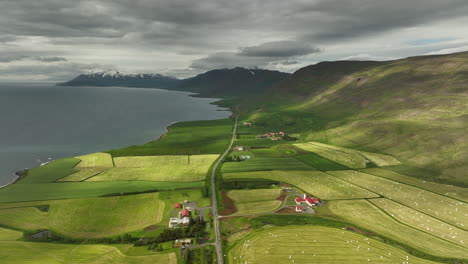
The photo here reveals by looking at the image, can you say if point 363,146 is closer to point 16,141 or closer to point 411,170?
point 411,170

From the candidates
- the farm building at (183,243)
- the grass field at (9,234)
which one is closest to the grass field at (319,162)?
the farm building at (183,243)

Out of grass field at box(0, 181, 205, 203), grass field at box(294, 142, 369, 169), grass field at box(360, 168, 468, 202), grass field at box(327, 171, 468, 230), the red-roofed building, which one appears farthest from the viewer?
grass field at box(294, 142, 369, 169)

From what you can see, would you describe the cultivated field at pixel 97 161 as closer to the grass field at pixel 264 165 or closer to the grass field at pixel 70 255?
the grass field at pixel 264 165

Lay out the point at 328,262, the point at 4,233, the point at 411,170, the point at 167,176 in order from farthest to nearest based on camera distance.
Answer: the point at 411,170 < the point at 167,176 < the point at 4,233 < the point at 328,262

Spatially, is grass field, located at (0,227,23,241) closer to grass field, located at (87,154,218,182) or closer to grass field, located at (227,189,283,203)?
grass field, located at (87,154,218,182)

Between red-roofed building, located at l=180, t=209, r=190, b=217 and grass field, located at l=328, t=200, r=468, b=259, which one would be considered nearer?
grass field, located at l=328, t=200, r=468, b=259

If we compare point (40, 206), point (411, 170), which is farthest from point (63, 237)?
point (411, 170)

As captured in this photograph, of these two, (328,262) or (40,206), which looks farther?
(40,206)

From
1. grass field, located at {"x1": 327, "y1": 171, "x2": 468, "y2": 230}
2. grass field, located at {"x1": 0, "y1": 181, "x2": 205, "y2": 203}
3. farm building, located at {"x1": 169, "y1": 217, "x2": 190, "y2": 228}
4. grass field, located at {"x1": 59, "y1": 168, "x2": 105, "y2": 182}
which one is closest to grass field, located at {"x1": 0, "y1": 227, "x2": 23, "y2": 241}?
grass field, located at {"x1": 0, "y1": 181, "x2": 205, "y2": 203}
